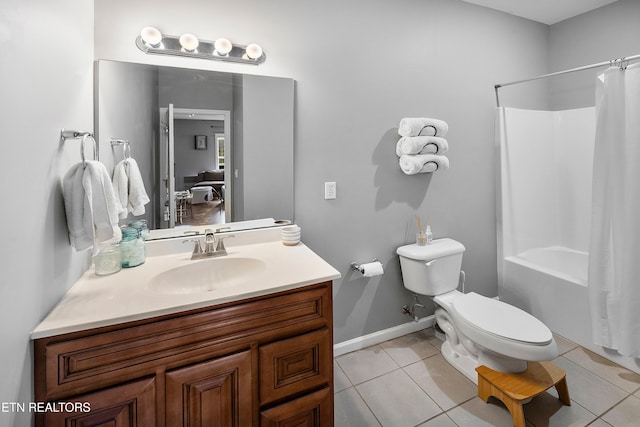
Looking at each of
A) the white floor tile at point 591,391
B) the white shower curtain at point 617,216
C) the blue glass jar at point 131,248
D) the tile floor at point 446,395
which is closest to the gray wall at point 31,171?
the blue glass jar at point 131,248

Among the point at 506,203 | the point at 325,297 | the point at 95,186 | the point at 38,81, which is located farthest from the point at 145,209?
the point at 506,203

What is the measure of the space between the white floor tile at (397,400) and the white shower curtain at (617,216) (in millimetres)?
1210

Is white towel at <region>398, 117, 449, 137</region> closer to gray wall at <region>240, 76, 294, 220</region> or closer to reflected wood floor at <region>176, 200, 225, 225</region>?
gray wall at <region>240, 76, 294, 220</region>

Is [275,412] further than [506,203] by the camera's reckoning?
No

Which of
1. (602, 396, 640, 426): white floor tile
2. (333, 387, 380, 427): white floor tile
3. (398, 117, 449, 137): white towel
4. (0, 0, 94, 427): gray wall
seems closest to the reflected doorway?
(0, 0, 94, 427): gray wall

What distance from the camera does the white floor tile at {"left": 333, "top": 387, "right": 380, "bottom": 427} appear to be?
1545mm

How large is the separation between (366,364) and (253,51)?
2020 millimetres

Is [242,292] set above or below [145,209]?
below

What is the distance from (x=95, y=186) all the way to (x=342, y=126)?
4.46 feet

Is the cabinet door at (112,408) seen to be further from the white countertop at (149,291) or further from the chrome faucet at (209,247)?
the chrome faucet at (209,247)

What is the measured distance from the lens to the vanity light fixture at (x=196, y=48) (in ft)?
4.66

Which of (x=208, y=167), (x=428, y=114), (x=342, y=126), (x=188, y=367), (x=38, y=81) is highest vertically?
(x=428, y=114)

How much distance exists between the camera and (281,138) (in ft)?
5.69

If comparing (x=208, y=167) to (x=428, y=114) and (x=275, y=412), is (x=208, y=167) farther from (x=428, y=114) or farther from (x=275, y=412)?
(x=428, y=114)
